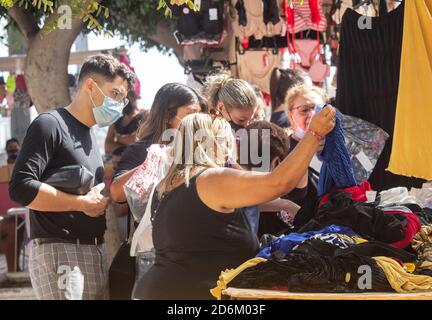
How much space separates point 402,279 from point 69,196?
6.16ft

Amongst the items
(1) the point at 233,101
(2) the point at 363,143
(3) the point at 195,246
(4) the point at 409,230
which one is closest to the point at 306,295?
(3) the point at 195,246

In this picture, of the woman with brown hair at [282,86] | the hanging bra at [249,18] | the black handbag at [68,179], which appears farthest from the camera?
the hanging bra at [249,18]

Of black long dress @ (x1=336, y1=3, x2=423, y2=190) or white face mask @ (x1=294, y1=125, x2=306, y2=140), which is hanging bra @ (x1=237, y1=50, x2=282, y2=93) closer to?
white face mask @ (x1=294, y1=125, x2=306, y2=140)

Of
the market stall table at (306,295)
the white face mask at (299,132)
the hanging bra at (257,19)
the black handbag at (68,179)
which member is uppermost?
the hanging bra at (257,19)

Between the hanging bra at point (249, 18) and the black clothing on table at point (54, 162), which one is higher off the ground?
the hanging bra at point (249, 18)

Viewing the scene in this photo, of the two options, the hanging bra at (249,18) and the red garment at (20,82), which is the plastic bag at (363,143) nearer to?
the hanging bra at (249,18)

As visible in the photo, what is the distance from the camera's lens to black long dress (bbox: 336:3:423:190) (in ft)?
17.0

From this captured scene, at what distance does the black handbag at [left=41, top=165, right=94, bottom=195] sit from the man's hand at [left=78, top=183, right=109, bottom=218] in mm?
62

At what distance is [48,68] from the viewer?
27.9 feet

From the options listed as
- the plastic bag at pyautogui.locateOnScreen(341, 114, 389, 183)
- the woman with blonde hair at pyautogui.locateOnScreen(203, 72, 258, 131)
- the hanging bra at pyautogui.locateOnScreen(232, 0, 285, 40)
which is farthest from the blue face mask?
the hanging bra at pyautogui.locateOnScreen(232, 0, 285, 40)

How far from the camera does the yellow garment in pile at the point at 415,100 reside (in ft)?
15.9

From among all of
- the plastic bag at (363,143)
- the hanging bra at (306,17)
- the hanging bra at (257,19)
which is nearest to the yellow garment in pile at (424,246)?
the plastic bag at (363,143)
